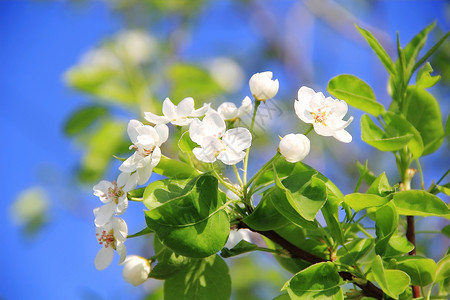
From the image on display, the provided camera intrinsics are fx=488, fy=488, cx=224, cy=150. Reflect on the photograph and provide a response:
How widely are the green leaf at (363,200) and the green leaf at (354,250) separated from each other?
4.2 inches

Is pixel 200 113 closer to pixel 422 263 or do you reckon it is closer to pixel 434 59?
pixel 422 263

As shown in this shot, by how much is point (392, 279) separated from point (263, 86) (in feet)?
1.64

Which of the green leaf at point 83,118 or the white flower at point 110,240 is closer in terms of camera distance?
the white flower at point 110,240

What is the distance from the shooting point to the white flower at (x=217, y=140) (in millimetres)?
941

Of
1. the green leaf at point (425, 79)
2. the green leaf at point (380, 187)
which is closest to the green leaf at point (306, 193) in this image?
the green leaf at point (380, 187)

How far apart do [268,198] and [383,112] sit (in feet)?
1.31

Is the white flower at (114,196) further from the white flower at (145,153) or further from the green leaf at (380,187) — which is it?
the green leaf at (380,187)

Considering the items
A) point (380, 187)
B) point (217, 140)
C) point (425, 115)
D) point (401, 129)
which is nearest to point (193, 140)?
point (217, 140)

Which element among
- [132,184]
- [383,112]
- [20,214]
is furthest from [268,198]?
[20,214]

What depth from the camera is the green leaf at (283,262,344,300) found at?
2.98ft

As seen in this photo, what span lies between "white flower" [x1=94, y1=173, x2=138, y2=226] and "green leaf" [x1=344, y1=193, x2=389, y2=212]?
420 mm

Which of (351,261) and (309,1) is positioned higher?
(309,1)

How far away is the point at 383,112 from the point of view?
1.17 metres

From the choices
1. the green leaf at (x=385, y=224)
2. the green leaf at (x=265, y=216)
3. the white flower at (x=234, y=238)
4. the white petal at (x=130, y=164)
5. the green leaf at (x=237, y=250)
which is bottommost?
the green leaf at (x=385, y=224)
